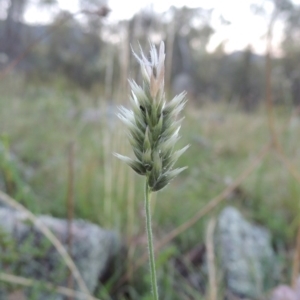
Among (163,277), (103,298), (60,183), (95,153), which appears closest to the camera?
(103,298)

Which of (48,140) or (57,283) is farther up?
(48,140)

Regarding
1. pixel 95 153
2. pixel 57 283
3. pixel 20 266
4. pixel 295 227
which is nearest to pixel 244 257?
pixel 295 227

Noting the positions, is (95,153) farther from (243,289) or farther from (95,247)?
(243,289)

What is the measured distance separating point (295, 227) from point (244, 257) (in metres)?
0.74

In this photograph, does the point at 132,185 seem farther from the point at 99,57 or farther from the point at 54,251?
the point at 99,57

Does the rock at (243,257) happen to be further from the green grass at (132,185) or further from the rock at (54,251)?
the rock at (54,251)

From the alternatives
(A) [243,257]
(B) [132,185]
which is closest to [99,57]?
(B) [132,185]

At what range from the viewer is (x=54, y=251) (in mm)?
2084

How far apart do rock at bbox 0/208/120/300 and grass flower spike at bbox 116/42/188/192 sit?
4.42 feet

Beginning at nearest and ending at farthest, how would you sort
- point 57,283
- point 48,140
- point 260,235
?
point 57,283
point 260,235
point 48,140

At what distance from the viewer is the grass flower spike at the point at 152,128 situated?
494mm

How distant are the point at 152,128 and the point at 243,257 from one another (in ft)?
6.44

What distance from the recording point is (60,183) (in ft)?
11.1

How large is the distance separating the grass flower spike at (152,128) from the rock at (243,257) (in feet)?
Result: 5.42
